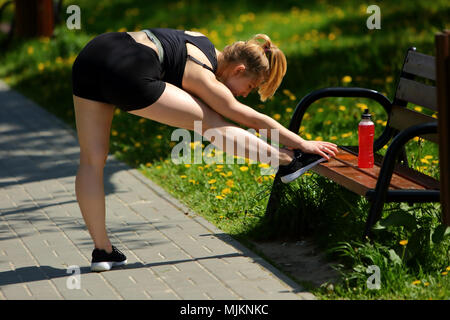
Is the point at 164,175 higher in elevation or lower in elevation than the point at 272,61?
lower

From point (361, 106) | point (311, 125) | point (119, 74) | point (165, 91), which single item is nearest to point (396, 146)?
point (165, 91)

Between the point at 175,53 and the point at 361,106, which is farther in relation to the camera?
the point at 361,106

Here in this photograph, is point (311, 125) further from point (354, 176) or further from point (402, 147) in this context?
point (354, 176)

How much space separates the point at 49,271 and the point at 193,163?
8.19ft

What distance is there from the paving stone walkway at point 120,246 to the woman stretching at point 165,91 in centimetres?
29

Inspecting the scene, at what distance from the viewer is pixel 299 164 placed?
4516mm

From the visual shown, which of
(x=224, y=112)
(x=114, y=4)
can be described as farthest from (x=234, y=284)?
(x=114, y=4)

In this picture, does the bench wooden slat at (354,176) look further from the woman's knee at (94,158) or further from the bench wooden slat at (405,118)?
the woman's knee at (94,158)

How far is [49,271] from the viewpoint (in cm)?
457

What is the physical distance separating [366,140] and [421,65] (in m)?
0.69

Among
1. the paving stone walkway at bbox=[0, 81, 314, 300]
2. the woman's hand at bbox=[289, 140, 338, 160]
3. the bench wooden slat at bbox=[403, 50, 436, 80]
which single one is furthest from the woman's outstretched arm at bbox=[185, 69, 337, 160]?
the bench wooden slat at bbox=[403, 50, 436, 80]

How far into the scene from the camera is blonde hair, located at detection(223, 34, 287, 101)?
444cm

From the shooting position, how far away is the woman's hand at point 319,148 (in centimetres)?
448

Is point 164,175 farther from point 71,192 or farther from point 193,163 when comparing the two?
point 71,192
